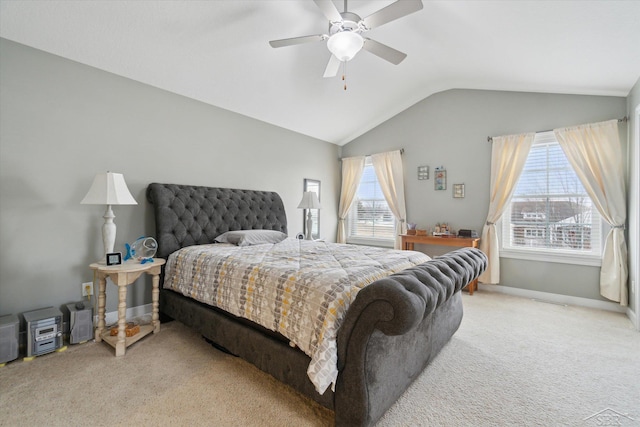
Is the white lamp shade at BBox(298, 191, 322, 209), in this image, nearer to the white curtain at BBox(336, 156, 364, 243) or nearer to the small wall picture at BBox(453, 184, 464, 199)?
the white curtain at BBox(336, 156, 364, 243)

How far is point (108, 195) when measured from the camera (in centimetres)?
229

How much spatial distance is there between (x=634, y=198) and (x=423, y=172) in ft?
7.98

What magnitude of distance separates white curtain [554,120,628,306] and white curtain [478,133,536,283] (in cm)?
58

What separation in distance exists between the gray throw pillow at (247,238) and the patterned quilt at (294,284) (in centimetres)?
39

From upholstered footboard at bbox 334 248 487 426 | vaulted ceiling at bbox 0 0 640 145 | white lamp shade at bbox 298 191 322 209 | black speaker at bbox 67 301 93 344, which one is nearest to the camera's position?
upholstered footboard at bbox 334 248 487 426

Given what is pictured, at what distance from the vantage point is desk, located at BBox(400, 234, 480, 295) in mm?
3855

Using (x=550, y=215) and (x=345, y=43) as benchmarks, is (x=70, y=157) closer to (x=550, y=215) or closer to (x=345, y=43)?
(x=345, y=43)

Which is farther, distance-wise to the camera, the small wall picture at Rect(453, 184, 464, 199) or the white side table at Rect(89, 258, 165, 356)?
the small wall picture at Rect(453, 184, 464, 199)

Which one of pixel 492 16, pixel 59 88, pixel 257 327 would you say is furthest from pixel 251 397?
pixel 492 16

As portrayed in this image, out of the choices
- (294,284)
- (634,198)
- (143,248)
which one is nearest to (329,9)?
(294,284)

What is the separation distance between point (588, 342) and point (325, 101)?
4.12m

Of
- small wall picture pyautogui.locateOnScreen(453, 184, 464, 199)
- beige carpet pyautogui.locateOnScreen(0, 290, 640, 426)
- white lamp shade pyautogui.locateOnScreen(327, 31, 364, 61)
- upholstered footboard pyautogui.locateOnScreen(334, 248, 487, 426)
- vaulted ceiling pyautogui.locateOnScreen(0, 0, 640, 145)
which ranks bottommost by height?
beige carpet pyautogui.locateOnScreen(0, 290, 640, 426)

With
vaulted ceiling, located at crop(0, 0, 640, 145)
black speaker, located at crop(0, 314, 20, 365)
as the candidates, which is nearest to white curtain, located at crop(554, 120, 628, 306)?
vaulted ceiling, located at crop(0, 0, 640, 145)

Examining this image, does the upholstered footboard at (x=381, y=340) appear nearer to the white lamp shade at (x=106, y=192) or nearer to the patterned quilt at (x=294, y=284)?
the patterned quilt at (x=294, y=284)
